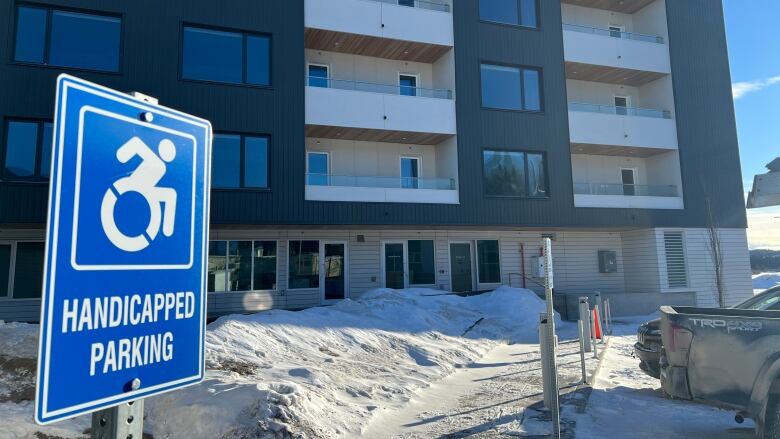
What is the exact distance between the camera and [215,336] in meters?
9.24

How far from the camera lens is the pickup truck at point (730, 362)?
5668 millimetres

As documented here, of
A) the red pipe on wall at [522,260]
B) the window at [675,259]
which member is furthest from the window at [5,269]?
the window at [675,259]

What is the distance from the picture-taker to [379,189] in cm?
1794

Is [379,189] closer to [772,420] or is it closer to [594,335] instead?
[594,335]

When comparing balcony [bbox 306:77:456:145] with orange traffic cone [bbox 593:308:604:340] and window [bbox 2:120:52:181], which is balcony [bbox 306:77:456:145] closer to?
window [bbox 2:120:52:181]

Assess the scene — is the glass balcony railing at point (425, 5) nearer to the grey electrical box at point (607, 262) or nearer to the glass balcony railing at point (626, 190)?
the glass balcony railing at point (626, 190)

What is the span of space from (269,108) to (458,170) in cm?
717

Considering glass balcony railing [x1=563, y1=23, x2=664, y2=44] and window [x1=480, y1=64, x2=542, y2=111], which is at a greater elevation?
glass balcony railing [x1=563, y1=23, x2=664, y2=44]

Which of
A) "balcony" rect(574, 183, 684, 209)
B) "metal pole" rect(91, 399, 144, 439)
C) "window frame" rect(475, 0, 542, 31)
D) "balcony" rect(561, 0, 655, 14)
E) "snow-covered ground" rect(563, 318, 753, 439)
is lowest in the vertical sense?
"snow-covered ground" rect(563, 318, 753, 439)

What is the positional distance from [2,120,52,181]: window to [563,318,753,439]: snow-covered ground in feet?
49.7

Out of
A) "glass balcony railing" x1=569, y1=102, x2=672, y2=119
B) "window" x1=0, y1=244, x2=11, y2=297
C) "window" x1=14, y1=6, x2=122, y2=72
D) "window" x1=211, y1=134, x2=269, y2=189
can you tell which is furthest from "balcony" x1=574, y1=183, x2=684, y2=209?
"window" x1=0, y1=244, x2=11, y2=297

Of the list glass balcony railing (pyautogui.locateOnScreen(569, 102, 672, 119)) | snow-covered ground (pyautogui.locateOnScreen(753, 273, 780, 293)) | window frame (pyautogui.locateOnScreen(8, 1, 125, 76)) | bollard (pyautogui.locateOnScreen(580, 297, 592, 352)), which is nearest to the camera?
bollard (pyautogui.locateOnScreen(580, 297, 592, 352))

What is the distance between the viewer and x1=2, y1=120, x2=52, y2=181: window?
14.5 m

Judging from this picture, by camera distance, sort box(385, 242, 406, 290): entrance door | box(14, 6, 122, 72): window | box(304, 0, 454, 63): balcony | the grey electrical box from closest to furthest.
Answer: box(14, 6, 122, 72): window
box(304, 0, 454, 63): balcony
box(385, 242, 406, 290): entrance door
the grey electrical box
